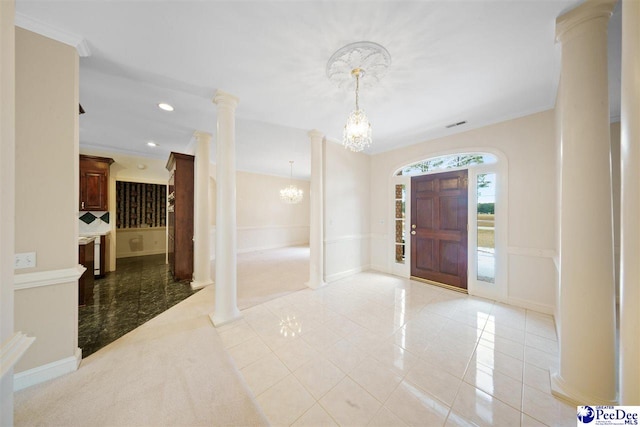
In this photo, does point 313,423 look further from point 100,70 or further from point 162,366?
point 100,70

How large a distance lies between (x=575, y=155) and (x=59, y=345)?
169 inches

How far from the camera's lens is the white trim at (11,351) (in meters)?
0.69

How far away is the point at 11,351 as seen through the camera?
0.74 meters

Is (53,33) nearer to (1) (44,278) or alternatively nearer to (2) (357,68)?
(1) (44,278)

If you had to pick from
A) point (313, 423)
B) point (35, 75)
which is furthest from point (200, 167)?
point (313, 423)

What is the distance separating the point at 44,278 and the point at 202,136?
281 centimetres

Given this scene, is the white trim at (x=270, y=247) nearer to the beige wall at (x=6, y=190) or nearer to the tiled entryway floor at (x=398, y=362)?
the tiled entryway floor at (x=398, y=362)

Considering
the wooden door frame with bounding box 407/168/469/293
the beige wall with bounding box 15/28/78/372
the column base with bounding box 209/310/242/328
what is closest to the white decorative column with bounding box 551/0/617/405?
the wooden door frame with bounding box 407/168/469/293

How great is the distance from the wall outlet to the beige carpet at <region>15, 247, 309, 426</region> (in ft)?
3.03

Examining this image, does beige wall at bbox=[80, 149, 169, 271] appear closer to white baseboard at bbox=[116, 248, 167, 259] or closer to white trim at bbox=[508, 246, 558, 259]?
white baseboard at bbox=[116, 248, 167, 259]

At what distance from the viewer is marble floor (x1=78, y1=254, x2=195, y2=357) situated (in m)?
2.28

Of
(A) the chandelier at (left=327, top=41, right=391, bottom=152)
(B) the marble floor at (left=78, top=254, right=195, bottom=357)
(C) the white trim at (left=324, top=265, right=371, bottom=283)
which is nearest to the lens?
(A) the chandelier at (left=327, top=41, right=391, bottom=152)

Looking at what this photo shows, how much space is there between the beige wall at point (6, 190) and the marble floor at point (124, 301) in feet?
5.78

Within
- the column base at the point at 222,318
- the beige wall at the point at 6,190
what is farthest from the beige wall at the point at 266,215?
the beige wall at the point at 6,190
